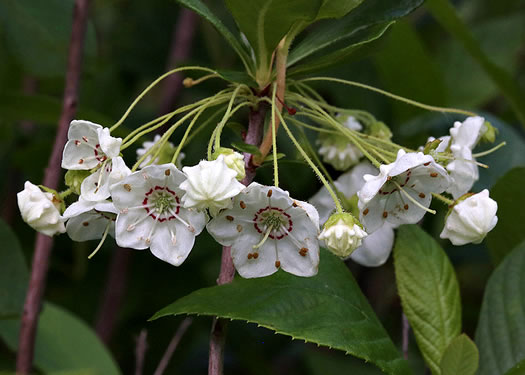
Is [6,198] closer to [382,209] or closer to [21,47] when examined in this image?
[21,47]

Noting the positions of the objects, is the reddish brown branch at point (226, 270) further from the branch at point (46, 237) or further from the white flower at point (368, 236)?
the branch at point (46, 237)

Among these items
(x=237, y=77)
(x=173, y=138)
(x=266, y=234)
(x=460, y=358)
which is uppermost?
(x=173, y=138)

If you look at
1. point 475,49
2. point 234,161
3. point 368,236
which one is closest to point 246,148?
point 234,161

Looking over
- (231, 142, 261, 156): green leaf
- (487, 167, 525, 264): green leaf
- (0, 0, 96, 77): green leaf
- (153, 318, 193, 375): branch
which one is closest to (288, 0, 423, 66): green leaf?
(231, 142, 261, 156): green leaf

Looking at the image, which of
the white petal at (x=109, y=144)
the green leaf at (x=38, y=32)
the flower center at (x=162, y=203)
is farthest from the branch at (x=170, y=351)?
the green leaf at (x=38, y=32)

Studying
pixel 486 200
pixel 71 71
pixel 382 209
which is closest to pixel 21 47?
pixel 71 71

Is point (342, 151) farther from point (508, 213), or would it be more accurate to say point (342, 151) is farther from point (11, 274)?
point (11, 274)
